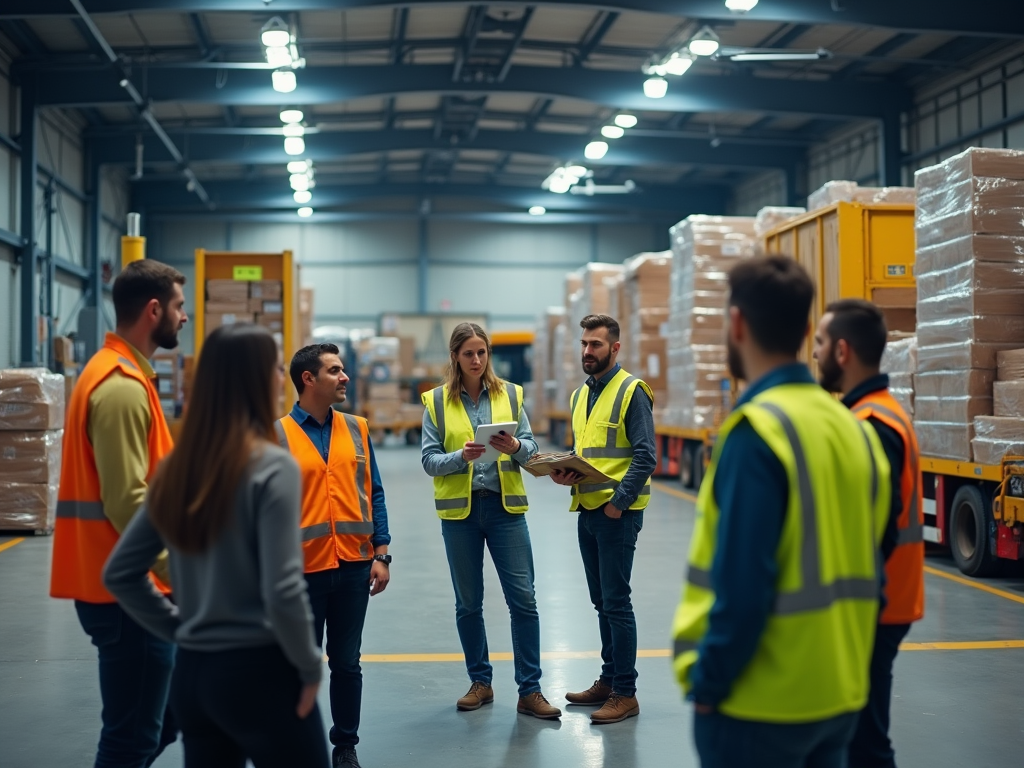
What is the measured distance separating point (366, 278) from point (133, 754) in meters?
32.1

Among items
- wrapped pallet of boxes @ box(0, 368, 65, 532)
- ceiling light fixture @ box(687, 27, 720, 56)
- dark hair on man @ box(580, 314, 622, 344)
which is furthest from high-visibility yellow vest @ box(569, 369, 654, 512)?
ceiling light fixture @ box(687, 27, 720, 56)

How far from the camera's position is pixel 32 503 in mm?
11711

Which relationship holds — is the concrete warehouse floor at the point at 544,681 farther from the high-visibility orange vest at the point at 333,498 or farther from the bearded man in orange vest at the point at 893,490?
the bearded man in orange vest at the point at 893,490

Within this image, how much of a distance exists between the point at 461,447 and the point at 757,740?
121 inches

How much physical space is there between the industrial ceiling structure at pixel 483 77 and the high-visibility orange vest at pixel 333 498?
39.1 ft

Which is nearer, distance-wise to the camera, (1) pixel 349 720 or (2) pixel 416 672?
(1) pixel 349 720

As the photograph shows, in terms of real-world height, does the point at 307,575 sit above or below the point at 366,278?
below

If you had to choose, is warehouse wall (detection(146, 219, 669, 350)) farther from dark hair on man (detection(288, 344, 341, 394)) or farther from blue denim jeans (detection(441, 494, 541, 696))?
dark hair on man (detection(288, 344, 341, 394))

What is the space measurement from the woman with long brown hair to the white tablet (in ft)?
7.52

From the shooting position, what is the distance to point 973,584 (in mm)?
8609

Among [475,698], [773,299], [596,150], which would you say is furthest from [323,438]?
[596,150]

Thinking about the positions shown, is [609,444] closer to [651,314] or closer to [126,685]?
[126,685]

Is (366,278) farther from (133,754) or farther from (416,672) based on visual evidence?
(133,754)

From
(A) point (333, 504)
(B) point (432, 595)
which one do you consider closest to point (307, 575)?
(A) point (333, 504)
